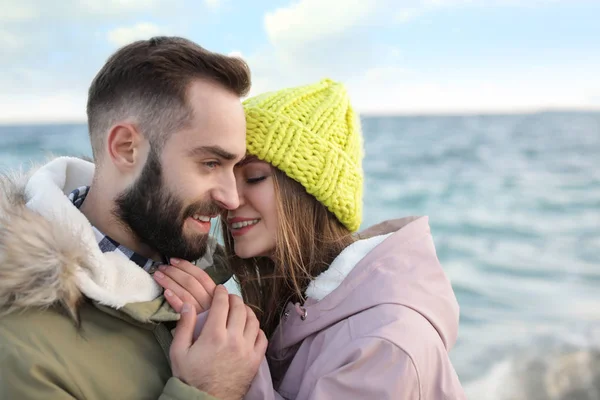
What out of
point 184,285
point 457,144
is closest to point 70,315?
point 184,285

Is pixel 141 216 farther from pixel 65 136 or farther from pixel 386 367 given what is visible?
pixel 65 136

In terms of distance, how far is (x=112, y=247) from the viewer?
2.32m

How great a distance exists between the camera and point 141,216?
2303mm

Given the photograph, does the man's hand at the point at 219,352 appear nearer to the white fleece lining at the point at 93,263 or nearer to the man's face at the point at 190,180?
the white fleece lining at the point at 93,263

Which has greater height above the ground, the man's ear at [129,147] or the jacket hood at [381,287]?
the man's ear at [129,147]

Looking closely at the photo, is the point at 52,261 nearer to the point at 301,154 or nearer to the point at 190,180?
the point at 190,180

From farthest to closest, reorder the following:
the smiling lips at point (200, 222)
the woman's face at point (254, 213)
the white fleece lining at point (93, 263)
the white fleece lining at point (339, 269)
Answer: the woman's face at point (254, 213)
the white fleece lining at point (339, 269)
the smiling lips at point (200, 222)
the white fleece lining at point (93, 263)

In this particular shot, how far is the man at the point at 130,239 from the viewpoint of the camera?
1935 mm

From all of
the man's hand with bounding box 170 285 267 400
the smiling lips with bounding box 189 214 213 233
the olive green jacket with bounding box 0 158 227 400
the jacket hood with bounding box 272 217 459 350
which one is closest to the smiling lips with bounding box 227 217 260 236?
the smiling lips with bounding box 189 214 213 233

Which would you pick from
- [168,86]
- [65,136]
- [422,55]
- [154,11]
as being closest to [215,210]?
[168,86]

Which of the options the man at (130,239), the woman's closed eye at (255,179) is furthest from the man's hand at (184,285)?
the woman's closed eye at (255,179)

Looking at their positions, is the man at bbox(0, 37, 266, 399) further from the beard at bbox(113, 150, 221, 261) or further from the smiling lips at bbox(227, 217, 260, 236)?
the smiling lips at bbox(227, 217, 260, 236)

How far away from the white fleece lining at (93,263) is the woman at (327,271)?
0.55 metres

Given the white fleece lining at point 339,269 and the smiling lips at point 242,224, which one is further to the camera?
the smiling lips at point 242,224
